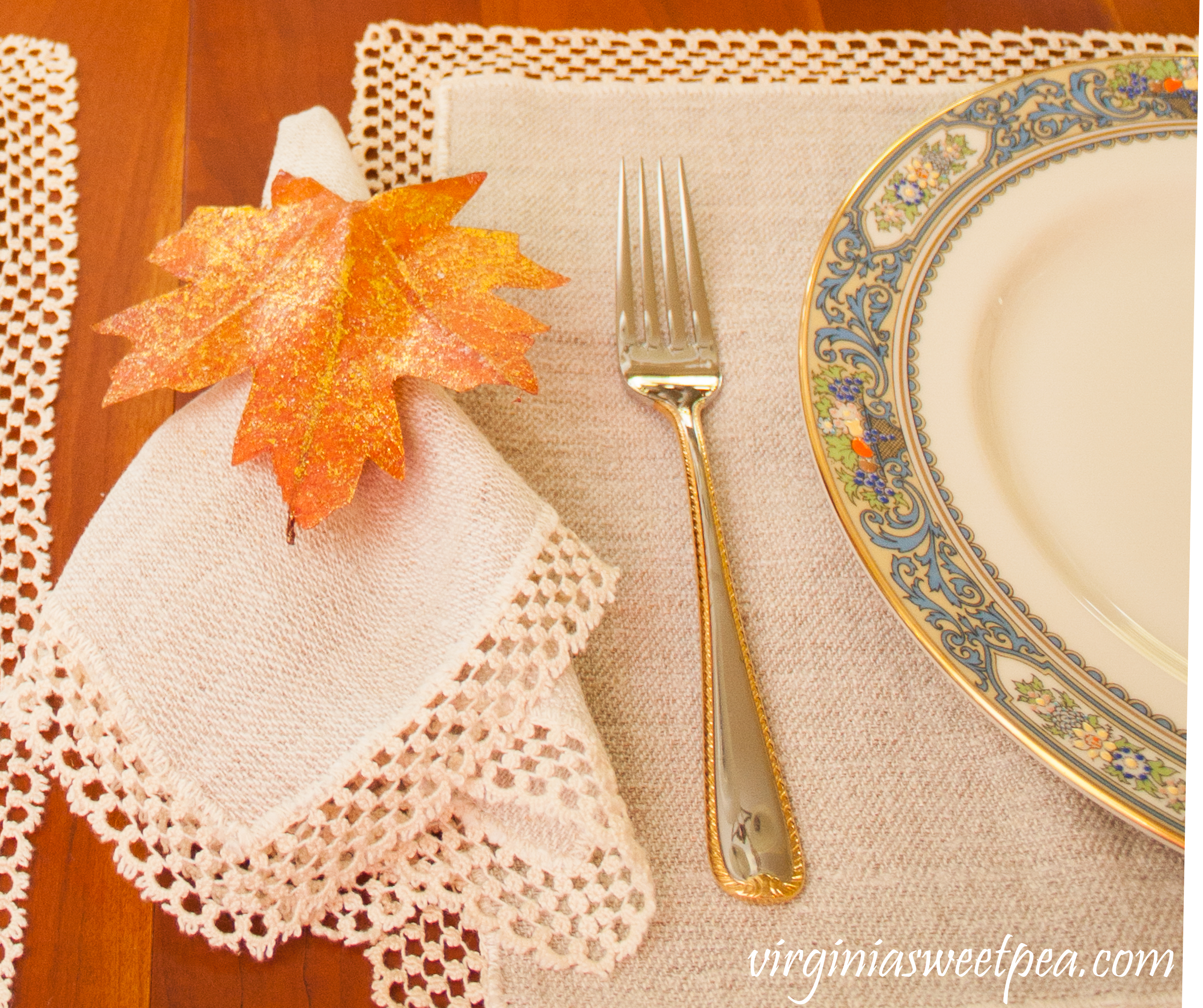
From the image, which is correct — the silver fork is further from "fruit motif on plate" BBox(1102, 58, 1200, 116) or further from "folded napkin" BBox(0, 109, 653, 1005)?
"fruit motif on plate" BBox(1102, 58, 1200, 116)

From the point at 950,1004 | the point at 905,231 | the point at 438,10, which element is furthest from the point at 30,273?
the point at 950,1004

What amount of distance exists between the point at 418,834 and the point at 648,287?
311mm

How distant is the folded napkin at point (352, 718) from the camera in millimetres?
354

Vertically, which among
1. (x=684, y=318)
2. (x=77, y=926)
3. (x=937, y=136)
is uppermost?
(x=937, y=136)

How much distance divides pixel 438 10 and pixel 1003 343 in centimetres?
45

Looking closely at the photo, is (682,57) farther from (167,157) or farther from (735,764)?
(735,764)

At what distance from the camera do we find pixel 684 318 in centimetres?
49

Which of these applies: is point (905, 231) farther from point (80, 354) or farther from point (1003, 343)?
point (80, 354)

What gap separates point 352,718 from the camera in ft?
1.20

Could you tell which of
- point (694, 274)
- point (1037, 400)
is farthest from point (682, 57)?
point (1037, 400)

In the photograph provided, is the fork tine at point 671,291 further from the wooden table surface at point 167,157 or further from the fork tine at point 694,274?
the wooden table surface at point 167,157

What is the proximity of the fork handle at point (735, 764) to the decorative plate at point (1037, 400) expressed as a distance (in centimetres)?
7

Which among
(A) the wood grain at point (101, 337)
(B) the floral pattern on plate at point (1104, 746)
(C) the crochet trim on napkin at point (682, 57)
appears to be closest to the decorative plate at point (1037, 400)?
(B) the floral pattern on plate at point (1104, 746)

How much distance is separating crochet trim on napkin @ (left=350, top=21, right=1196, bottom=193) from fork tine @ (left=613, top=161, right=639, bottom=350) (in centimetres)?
15
